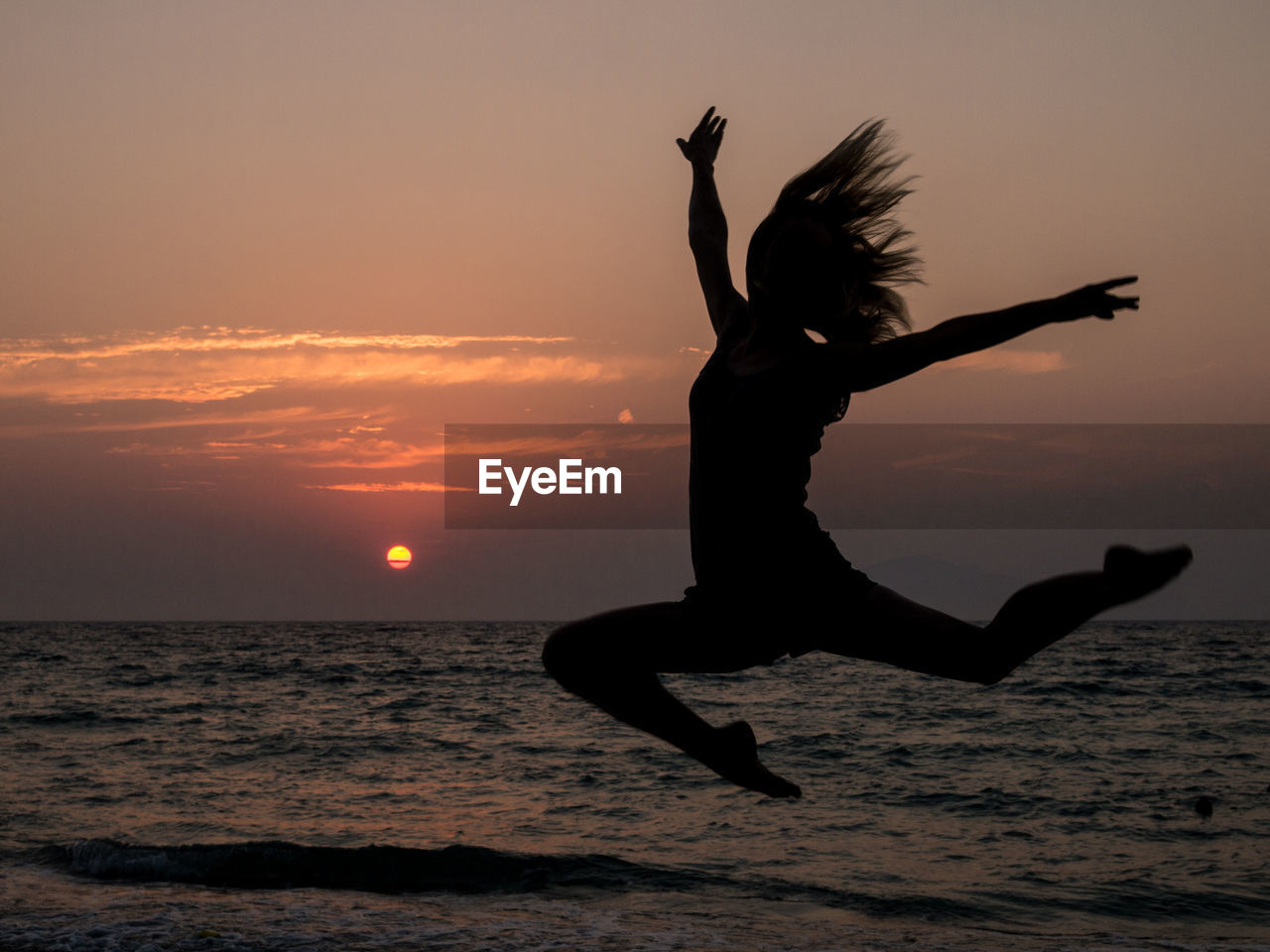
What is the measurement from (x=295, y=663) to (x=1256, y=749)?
126ft

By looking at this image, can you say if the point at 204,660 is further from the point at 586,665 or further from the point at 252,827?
the point at 586,665

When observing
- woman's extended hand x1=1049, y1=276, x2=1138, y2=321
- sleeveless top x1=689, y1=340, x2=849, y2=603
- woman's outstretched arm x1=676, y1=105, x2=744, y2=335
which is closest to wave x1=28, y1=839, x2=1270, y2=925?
woman's outstretched arm x1=676, y1=105, x2=744, y2=335

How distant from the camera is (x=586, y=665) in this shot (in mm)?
3133

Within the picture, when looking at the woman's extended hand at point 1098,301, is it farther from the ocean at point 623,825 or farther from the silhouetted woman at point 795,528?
the ocean at point 623,825

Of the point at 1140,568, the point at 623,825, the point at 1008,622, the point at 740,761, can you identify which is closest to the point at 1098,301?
the point at 1140,568

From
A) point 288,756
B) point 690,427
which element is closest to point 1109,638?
point 288,756

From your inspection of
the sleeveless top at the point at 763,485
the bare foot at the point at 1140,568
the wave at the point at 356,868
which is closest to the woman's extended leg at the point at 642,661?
the sleeveless top at the point at 763,485

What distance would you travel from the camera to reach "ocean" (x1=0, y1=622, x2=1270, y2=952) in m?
12.4

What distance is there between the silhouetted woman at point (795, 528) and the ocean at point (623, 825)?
28.7 ft

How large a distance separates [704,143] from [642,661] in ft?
5.62

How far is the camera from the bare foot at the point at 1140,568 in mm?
2779

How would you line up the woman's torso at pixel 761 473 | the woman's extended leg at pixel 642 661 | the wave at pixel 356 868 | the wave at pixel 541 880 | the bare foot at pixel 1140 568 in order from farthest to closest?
the wave at pixel 356 868 < the wave at pixel 541 880 < the woman's extended leg at pixel 642 661 < the woman's torso at pixel 761 473 < the bare foot at pixel 1140 568

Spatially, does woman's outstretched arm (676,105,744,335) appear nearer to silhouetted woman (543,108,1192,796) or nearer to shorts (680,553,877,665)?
silhouetted woman (543,108,1192,796)

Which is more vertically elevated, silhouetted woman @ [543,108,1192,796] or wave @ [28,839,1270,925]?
silhouetted woman @ [543,108,1192,796]
